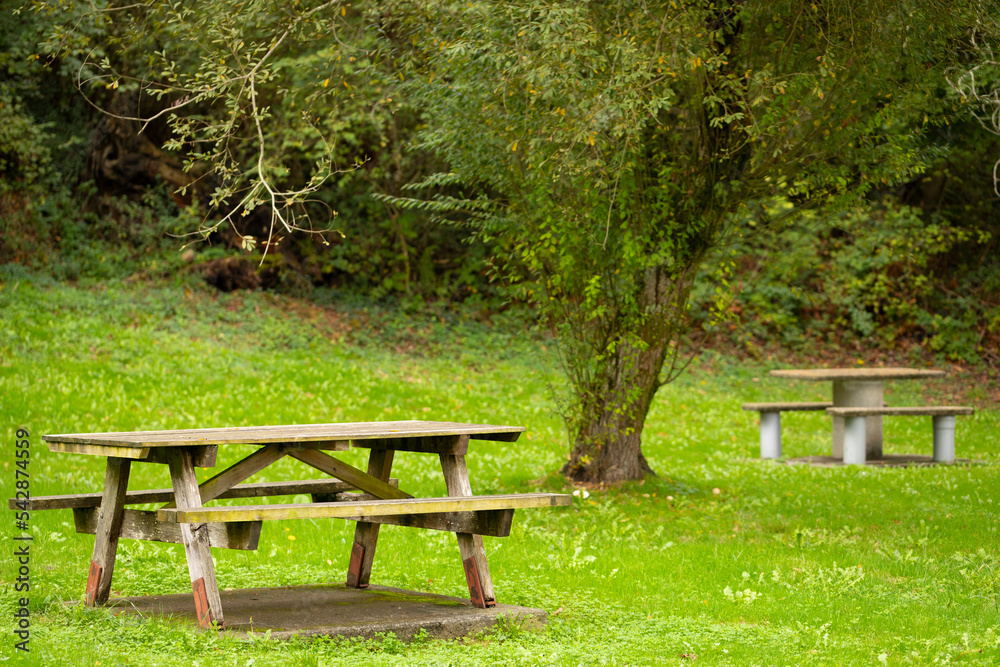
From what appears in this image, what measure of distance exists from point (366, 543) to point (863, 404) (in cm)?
993

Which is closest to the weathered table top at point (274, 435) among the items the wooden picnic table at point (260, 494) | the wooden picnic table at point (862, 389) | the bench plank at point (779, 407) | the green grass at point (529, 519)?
the wooden picnic table at point (260, 494)

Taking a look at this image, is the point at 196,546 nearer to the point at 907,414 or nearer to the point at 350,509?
the point at 350,509

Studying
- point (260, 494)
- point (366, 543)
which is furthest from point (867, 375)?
point (260, 494)

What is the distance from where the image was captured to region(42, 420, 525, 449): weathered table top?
488 cm

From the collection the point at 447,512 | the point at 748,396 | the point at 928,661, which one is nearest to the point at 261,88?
the point at 748,396

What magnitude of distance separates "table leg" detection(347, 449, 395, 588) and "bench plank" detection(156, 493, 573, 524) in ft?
3.87

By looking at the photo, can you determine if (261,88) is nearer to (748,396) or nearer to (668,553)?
(748,396)

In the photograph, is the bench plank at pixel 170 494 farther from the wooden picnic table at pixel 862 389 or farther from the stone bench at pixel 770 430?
the stone bench at pixel 770 430

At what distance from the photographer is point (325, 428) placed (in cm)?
603

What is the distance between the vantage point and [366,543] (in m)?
6.37

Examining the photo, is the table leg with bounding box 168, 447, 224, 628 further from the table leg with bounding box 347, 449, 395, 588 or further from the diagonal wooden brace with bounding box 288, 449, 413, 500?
the table leg with bounding box 347, 449, 395, 588

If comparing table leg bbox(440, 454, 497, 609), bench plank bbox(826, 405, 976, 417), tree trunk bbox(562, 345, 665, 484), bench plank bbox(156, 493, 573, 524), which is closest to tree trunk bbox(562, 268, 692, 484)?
tree trunk bbox(562, 345, 665, 484)

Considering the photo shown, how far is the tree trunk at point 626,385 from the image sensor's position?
10109 millimetres

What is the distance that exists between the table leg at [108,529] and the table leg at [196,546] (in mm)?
598
